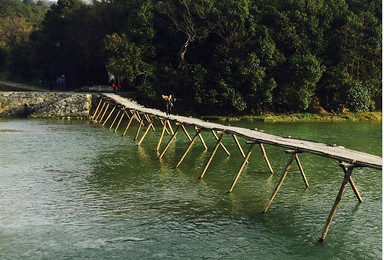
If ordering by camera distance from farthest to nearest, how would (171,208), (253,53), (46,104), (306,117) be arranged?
(46,104), (306,117), (253,53), (171,208)

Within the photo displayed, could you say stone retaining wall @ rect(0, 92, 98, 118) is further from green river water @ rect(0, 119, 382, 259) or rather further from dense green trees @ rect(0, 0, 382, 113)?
green river water @ rect(0, 119, 382, 259)

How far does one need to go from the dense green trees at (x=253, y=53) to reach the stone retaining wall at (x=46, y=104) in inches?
177

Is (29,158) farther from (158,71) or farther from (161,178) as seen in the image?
(158,71)

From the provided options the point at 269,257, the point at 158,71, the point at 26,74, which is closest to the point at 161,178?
the point at 269,257

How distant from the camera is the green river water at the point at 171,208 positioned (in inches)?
431

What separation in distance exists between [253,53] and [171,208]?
102ft

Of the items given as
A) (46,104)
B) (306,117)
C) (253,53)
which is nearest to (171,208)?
(253,53)

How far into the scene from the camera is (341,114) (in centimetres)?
4628

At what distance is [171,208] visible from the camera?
14164mm

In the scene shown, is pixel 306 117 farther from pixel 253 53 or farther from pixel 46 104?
pixel 46 104

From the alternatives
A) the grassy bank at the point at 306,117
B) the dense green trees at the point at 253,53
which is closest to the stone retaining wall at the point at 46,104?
the dense green trees at the point at 253,53

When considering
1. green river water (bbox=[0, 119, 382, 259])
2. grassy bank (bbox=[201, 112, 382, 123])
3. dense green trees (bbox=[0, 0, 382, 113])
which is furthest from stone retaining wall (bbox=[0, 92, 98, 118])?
green river water (bbox=[0, 119, 382, 259])

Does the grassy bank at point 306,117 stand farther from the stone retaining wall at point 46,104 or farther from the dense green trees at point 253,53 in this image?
the stone retaining wall at point 46,104

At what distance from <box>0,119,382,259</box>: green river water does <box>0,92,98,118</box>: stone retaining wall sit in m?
20.7
